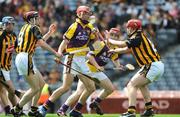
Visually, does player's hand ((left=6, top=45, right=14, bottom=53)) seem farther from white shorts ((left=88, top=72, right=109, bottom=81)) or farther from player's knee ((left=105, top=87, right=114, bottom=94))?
player's knee ((left=105, top=87, right=114, bottom=94))

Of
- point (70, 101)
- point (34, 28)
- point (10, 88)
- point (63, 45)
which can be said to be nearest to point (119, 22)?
point (10, 88)

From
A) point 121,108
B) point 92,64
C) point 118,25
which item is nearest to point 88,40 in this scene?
point 92,64

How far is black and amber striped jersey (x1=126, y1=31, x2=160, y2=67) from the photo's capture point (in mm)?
17594

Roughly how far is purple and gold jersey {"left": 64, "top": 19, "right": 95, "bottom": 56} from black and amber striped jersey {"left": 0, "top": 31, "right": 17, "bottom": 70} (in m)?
1.66

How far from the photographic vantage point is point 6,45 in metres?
19.2

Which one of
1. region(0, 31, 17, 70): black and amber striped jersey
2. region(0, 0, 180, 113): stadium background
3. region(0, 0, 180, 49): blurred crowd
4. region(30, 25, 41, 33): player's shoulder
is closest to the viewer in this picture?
region(30, 25, 41, 33): player's shoulder

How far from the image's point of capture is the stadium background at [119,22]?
2748 cm

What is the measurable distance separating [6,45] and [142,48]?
3.31 meters

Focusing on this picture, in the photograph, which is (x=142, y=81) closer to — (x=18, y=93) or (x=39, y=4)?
(x=18, y=93)

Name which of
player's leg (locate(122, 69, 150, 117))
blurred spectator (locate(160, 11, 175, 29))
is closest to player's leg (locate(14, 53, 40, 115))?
player's leg (locate(122, 69, 150, 117))

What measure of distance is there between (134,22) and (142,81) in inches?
49.7

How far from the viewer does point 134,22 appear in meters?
17.7

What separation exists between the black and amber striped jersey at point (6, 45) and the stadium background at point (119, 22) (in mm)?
6967

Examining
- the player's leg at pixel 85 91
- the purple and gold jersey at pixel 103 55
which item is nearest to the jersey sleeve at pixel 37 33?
the player's leg at pixel 85 91
